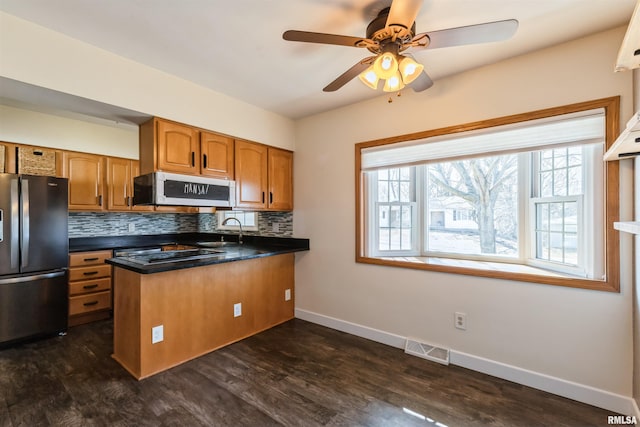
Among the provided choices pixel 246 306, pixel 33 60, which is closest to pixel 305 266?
pixel 246 306

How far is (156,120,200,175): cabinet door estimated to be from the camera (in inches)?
94.9

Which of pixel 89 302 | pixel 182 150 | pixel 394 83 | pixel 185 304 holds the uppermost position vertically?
pixel 394 83

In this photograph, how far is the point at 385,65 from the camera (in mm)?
1544

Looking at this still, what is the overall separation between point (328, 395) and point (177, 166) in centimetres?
218

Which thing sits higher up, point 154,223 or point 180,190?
point 180,190

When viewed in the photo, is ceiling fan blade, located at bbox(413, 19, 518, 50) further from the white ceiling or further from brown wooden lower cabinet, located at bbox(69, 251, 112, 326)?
brown wooden lower cabinet, located at bbox(69, 251, 112, 326)

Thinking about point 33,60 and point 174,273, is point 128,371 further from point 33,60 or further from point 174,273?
point 33,60

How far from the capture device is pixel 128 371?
2.23 metres

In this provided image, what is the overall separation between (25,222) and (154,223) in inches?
70.9

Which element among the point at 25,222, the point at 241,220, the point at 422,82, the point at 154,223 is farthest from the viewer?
the point at 154,223

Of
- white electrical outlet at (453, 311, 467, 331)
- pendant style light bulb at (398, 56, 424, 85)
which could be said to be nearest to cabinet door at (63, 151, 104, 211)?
pendant style light bulb at (398, 56, 424, 85)

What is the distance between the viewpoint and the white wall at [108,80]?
5.65ft

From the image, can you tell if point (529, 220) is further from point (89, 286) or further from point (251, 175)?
point (89, 286)

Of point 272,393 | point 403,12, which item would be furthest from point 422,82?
point 272,393
